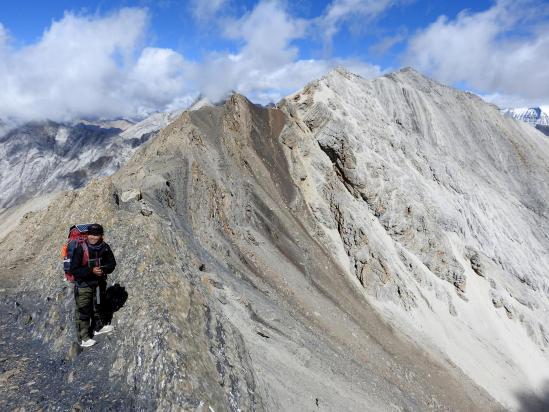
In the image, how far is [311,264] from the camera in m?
30.6

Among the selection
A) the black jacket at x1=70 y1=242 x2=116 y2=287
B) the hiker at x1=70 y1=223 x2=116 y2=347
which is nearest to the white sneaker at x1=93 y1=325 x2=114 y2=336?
the hiker at x1=70 y1=223 x2=116 y2=347

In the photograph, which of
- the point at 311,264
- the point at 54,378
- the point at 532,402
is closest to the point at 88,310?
the point at 54,378

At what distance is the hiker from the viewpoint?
9023 millimetres

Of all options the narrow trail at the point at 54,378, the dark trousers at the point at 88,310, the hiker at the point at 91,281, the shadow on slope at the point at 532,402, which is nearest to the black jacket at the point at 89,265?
the hiker at the point at 91,281

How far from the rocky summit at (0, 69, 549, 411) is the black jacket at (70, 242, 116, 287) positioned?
1.54 meters

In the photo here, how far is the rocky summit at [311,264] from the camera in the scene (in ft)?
32.5

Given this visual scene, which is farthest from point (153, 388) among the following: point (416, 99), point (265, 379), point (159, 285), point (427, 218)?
point (416, 99)

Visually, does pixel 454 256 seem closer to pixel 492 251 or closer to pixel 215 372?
pixel 492 251

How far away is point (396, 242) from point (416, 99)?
28062 mm

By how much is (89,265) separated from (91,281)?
43 centimetres

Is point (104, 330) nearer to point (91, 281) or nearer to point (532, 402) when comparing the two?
point (91, 281)

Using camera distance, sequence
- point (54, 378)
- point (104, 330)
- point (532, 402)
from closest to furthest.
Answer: point (54, 378), point (104, 330), point (532, 402)

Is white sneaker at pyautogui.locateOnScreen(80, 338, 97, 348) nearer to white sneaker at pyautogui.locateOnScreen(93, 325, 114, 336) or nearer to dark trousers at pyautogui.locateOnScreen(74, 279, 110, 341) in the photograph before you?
dark trousers at pyautogui.locateOnScreen(74, 279, 110, 341)

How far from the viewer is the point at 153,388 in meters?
8.51
